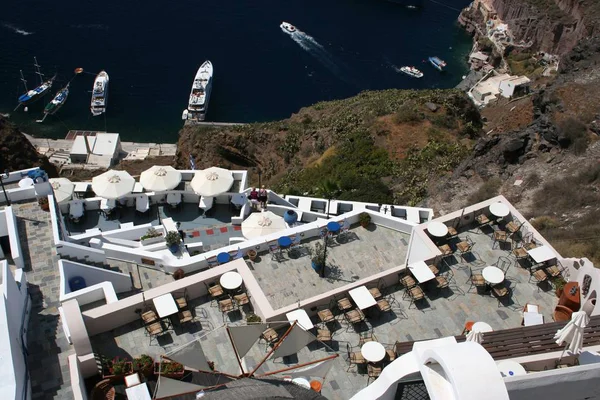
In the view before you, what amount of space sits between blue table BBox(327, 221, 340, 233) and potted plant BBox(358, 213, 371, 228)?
179 centimetres

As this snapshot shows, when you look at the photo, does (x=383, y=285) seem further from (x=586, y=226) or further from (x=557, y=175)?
(x=557, y=175)

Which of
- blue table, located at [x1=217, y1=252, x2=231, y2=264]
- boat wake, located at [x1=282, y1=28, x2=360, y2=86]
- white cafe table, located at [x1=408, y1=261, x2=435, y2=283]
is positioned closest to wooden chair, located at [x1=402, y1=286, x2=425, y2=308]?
white cafe table, located at [x1=408, y1=261, x2=435, y2=283]

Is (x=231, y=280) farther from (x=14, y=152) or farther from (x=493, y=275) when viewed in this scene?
(x=14, y=152)

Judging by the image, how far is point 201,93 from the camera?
8956cm

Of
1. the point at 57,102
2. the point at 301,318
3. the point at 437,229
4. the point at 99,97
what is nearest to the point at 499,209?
the point at 437,229

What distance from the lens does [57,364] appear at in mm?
23203

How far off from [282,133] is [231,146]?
6892mm

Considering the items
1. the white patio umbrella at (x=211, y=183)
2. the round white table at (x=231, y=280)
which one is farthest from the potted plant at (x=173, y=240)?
the round white table at (x=231, y=280)

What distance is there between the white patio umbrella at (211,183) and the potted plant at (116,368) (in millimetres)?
20025

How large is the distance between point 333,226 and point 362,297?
5.95 meters

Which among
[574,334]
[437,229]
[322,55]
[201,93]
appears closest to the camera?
[574,334]

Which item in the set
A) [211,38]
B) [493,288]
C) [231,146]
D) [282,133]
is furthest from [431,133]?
[211,38]

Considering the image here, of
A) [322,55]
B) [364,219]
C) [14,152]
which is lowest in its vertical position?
[14,152]

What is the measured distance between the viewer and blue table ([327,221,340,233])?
97.9 feet
